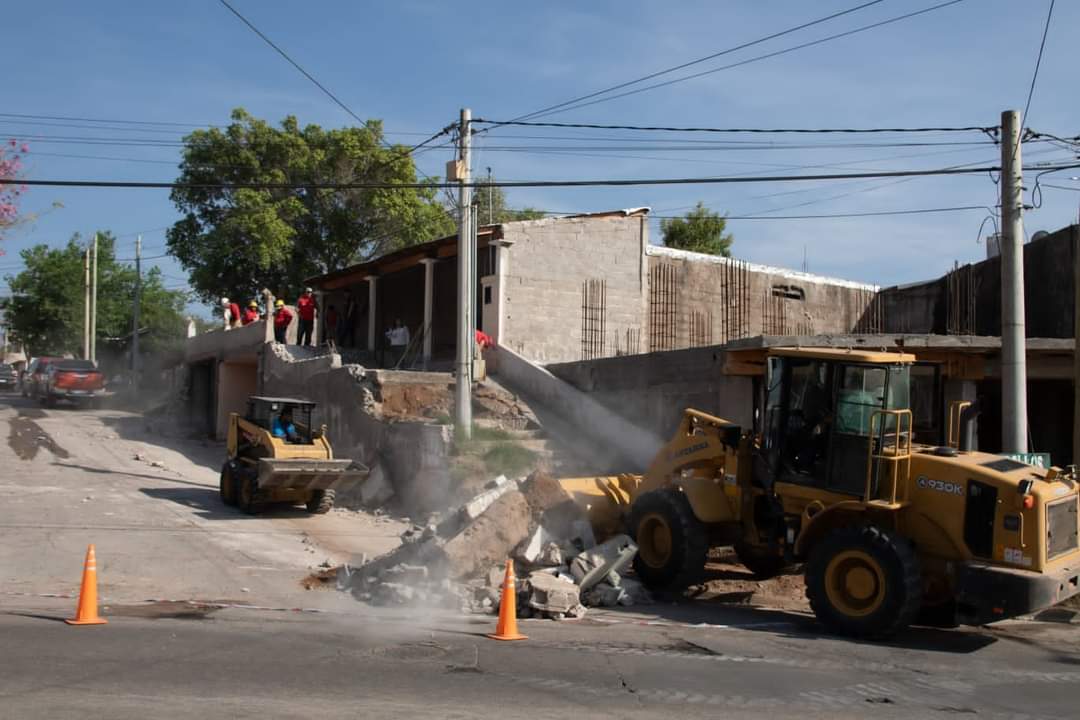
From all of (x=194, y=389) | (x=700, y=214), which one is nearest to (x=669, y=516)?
(x=194, y=389)

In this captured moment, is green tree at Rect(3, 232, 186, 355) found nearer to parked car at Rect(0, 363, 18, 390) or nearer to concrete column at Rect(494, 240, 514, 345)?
parked car at Rect(0, 363, 18, 390)

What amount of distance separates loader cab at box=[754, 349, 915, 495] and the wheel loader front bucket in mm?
2483

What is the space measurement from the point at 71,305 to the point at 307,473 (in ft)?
139

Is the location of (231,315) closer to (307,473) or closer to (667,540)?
A: (307,473)

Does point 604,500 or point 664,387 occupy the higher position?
point 664,387

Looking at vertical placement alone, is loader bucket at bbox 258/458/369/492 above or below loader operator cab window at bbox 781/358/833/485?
below

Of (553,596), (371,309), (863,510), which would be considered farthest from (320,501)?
(371,309)

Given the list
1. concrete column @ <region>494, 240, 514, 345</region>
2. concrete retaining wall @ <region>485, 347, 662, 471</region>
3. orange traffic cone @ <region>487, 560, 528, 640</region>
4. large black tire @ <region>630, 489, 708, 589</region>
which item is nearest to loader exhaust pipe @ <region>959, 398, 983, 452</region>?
large black tire @ <region>630, 489, 708, 589</region>

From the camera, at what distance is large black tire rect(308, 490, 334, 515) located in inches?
721

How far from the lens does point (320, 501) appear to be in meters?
18.4

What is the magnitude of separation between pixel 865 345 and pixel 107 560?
11.9m

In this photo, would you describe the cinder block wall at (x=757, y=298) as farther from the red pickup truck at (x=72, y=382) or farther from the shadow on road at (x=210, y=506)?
the red pickup truck at (x=72, y=382)

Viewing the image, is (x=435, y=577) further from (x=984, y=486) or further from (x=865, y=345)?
(x=865, y=345)

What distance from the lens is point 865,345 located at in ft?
50.4
